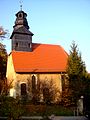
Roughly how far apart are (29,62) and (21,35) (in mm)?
4846

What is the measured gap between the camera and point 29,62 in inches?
1553

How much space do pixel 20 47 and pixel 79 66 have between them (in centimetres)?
1055

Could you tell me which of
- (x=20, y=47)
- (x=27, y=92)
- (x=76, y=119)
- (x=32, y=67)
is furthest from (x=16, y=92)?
(x=76, y=119)

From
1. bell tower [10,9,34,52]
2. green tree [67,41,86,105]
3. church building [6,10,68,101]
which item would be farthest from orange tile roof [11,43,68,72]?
green tree [67,41,86,105]

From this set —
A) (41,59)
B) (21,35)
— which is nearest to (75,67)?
(41,59)

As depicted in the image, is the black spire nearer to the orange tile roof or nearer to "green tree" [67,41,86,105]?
the orange tile roof

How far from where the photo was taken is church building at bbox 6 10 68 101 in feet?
124

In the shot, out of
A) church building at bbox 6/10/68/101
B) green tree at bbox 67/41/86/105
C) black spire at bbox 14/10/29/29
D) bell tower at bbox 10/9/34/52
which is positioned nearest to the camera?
green tree at bbox 67/41/86/105

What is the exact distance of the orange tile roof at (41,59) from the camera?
127 feet

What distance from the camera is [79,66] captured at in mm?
35344

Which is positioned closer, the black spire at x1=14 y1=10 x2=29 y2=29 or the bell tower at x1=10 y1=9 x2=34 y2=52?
the bell tower at x1=10 y1=9 x2=34 y2=52

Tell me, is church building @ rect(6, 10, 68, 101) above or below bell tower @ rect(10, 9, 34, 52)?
below

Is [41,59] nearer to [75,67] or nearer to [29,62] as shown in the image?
[29,62]

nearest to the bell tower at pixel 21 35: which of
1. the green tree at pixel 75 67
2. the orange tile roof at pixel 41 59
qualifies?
the orange tile roof at pixel 41 59
